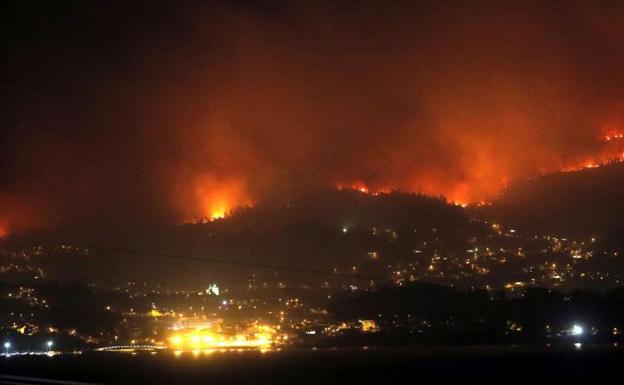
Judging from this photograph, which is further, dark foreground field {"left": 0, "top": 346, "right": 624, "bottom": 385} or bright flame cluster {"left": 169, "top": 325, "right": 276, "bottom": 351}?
bright flame cluster {"left": 169, "top": 325, "right": 276, "bottom": 351}

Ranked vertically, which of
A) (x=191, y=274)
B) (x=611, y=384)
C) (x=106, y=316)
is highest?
(x=191, y=274)

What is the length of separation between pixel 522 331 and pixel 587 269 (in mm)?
37196

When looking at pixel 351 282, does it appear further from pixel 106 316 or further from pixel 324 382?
pixel 324 382

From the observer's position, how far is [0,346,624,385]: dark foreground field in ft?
103

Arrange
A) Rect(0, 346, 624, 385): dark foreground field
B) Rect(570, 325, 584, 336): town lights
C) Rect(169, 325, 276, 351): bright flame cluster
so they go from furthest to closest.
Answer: Rect(169, 325, 276, 351): bright flame cluster < Rect(570, 325, 584, 336): town lights < Rect(0, 346, 624, 385): dark foreground field

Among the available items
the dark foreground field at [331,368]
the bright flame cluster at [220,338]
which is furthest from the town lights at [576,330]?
the bright flame cluster at [220,338]

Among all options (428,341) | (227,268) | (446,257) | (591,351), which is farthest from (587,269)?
(227,268)

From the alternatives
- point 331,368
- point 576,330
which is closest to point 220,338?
point 331,368

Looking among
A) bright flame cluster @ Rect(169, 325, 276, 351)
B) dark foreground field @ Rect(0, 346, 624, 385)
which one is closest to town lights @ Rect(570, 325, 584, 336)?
dark foreground field @ Rect(0, 346, 624, 385)

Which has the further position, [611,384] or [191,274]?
[191,274]

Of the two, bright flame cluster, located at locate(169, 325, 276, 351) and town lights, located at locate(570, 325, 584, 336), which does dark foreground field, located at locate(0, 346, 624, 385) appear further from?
bright flame cluster, located at locate(169, 325, 276, 351)

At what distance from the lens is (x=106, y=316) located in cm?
7325

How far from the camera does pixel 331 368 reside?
3919 centimetres

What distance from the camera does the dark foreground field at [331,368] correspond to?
103 feet
